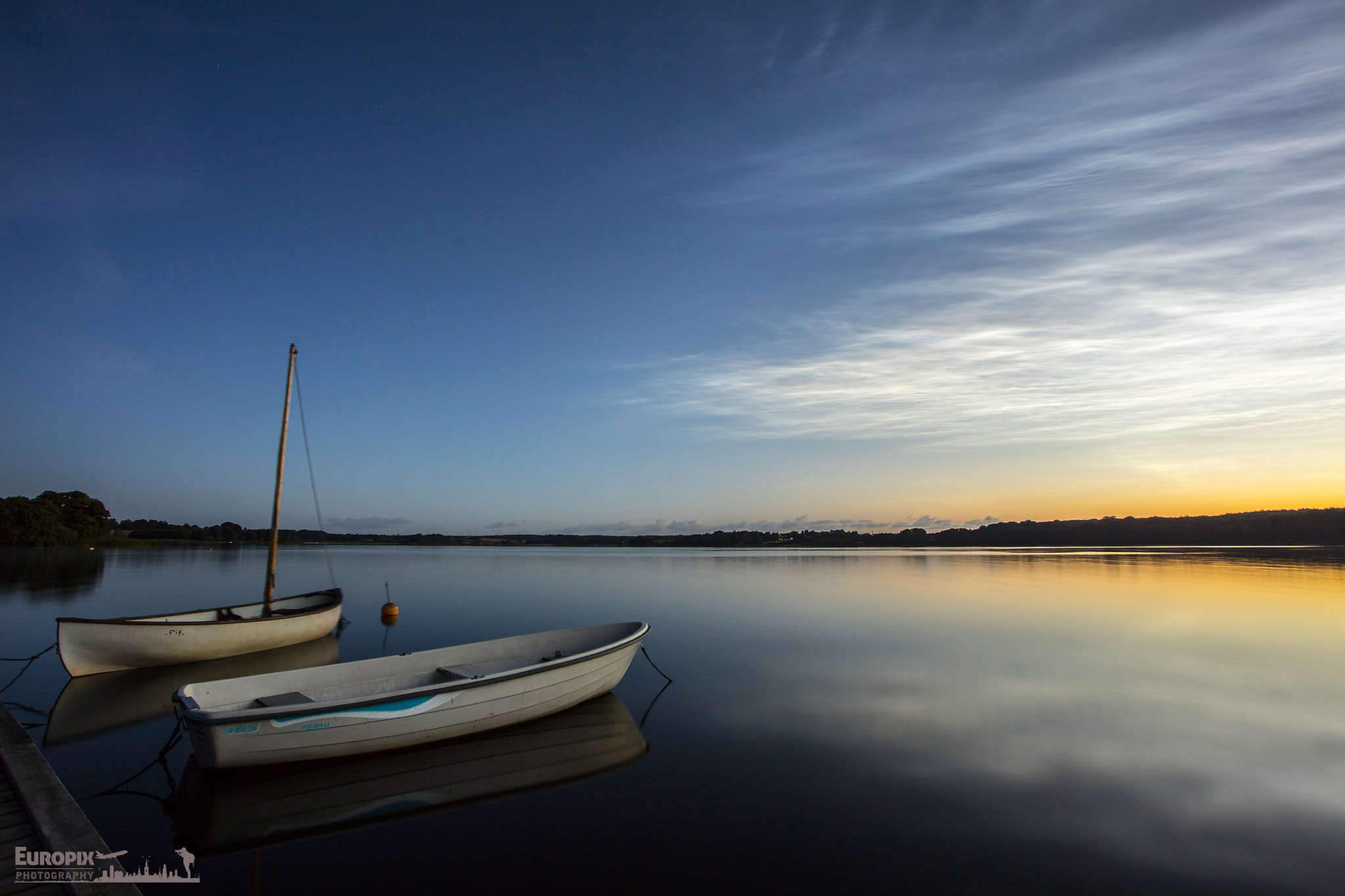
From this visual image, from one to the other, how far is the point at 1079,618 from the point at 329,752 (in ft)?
70.8

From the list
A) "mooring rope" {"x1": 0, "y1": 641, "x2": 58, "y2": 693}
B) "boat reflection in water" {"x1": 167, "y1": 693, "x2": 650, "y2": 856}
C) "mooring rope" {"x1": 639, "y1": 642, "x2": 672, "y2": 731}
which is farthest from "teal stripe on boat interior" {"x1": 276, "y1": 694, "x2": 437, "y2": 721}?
"mooring rope" {"x1": 0, "y1": 641, "x2": 58, "y2": 693}

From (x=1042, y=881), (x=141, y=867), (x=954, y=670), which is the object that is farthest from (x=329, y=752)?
(x=954, y=670)

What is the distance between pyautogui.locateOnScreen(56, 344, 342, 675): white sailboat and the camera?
11.9m

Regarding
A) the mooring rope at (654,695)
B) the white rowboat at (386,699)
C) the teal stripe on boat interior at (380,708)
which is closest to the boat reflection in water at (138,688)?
the white rowboat at (386,699)

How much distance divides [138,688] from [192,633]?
4.98 ft

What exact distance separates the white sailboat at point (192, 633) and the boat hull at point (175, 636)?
1 centimetres

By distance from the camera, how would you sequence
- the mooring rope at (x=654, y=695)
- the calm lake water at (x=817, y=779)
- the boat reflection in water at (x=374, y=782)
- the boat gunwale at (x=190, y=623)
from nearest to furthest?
the calm lake water at (x=817, y=779) → the boat reflection in water at (x=374, y=782) → the mooring rope at (x=654, y=695) → the boat gunwale at (x=190, y=623)

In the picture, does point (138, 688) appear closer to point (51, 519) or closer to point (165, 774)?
point (165, 774)

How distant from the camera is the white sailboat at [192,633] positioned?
11883 mm

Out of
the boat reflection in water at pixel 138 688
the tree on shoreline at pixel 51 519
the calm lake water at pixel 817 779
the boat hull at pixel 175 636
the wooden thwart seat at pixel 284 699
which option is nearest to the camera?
the calm lake water at pixel 817 779

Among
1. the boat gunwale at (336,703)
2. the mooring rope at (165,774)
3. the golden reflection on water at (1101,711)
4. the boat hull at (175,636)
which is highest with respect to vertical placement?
the boat gunwale at (336,703)

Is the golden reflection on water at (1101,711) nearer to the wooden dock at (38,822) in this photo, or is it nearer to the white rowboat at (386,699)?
the white rowboat at (386,699)

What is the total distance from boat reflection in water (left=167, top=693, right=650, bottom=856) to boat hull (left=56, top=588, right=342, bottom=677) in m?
5.98

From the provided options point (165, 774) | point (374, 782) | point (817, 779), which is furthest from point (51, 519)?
point (817, 779)
